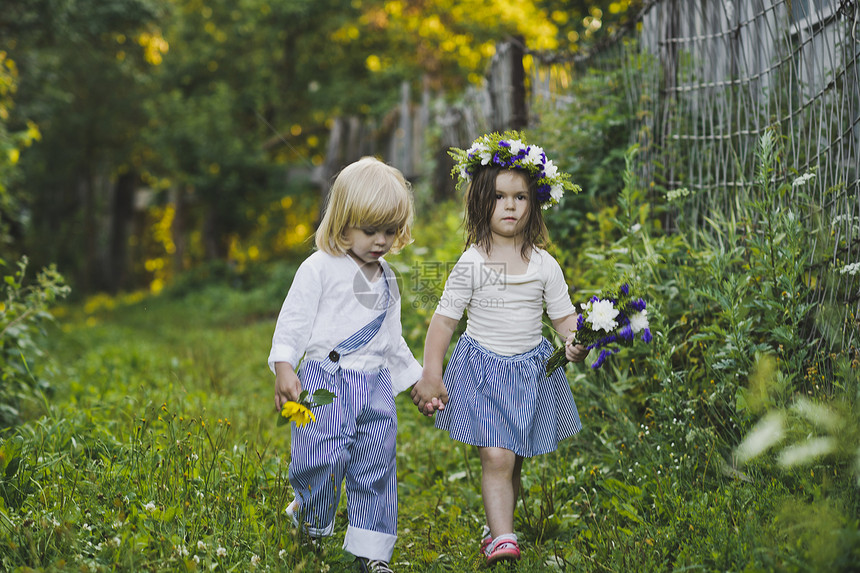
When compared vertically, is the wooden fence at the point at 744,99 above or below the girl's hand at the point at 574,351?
above

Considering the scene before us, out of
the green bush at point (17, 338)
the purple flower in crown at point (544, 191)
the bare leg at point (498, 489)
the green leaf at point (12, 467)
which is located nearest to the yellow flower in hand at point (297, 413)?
the bare leg at point (498, 489)

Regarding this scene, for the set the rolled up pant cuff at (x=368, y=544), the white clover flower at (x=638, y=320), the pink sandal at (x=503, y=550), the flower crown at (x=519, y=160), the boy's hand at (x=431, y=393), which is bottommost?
the pink sandal at (x=503, y=550)

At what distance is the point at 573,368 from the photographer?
3.81 m

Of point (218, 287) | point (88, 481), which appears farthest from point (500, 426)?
point (218, 287)

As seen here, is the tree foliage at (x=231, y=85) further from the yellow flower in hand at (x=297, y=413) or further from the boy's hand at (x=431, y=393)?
the yellow flower in hand at (x=297, y=413)

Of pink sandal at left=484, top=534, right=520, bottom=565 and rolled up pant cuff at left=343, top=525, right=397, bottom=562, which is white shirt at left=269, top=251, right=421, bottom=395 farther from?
pink sandal at left=484, top=534, right=520, bottom=565

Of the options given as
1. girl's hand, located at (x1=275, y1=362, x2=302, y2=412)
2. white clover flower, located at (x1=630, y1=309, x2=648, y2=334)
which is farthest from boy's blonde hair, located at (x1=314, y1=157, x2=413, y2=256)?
white clover flower, located at (x1=630, y1=309, x2=648, y2=334)

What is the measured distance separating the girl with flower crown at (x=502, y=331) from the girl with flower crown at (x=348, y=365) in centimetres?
24

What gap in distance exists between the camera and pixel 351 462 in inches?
109

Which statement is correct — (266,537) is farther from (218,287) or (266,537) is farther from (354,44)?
(354,44)

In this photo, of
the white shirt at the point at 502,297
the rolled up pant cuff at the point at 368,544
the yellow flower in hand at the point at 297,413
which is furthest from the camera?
the white shirt at the point at 502,297

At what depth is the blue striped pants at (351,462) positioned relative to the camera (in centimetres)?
268

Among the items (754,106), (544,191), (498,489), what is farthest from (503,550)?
(754,106)

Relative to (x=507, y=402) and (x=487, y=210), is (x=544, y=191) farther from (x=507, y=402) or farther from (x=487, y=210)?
(x=507, y=402)
